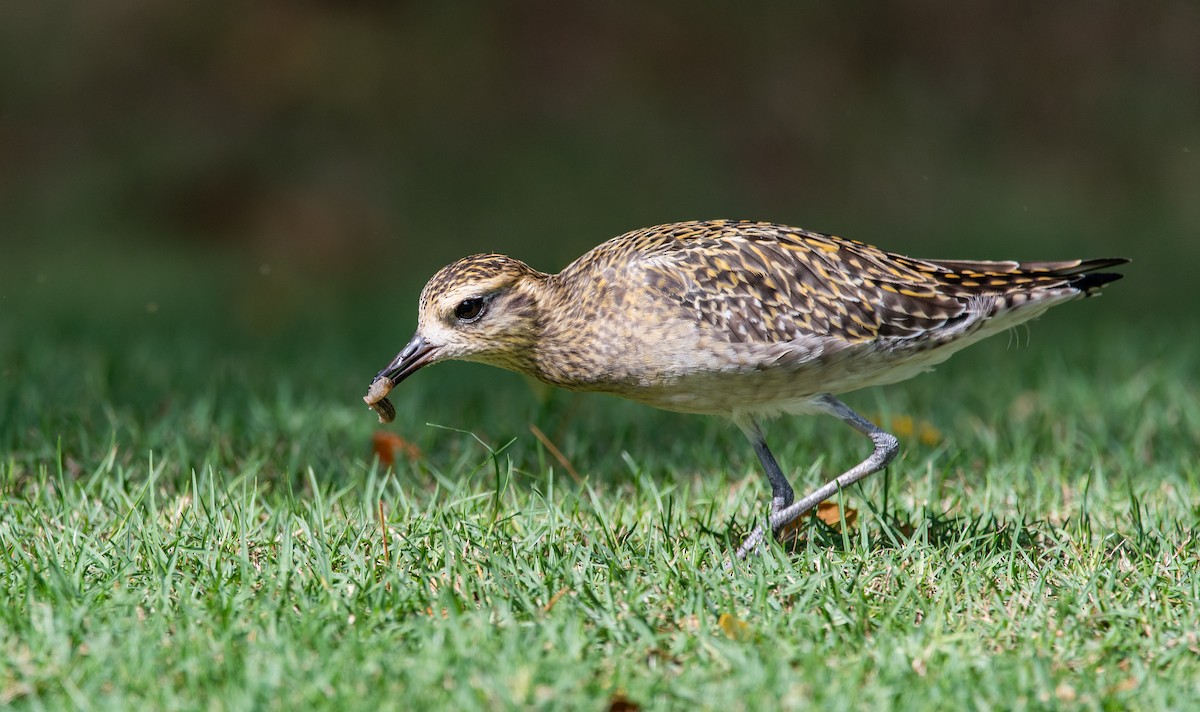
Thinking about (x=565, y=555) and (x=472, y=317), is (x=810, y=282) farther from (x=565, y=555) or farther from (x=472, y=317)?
(x=565, y=555)

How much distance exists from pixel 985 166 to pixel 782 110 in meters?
2.21

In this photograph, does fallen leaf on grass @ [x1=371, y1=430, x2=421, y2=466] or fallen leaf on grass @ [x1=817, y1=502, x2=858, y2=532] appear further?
fallen leaf on grass @ [x1=371, y1=430, x2=421, y2=466]

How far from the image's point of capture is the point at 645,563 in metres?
4.57

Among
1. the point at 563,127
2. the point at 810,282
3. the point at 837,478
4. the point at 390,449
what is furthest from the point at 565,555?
the point at 563,127

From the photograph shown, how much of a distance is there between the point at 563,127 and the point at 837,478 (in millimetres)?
9734

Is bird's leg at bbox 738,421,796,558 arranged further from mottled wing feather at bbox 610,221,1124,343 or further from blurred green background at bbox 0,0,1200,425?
blurred green background at bbox 0,0,1200,425

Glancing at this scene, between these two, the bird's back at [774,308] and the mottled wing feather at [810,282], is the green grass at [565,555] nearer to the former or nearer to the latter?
the bird's back at [774,308]

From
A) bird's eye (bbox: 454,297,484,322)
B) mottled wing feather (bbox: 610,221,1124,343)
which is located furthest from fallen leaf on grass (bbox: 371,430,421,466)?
mottled wing feather (bbox: 610,221,1124,343)

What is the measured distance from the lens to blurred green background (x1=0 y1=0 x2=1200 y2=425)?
13.4m

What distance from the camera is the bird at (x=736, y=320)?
5.00 m

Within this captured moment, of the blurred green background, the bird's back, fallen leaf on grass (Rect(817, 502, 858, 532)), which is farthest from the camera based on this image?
the blurred green background

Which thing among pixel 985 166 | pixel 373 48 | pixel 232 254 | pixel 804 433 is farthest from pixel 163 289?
pixel 985 166

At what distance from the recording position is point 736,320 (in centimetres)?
499

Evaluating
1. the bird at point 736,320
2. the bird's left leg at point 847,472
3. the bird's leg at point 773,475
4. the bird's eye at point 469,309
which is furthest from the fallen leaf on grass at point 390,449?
the bird's left leg at point 847,472
